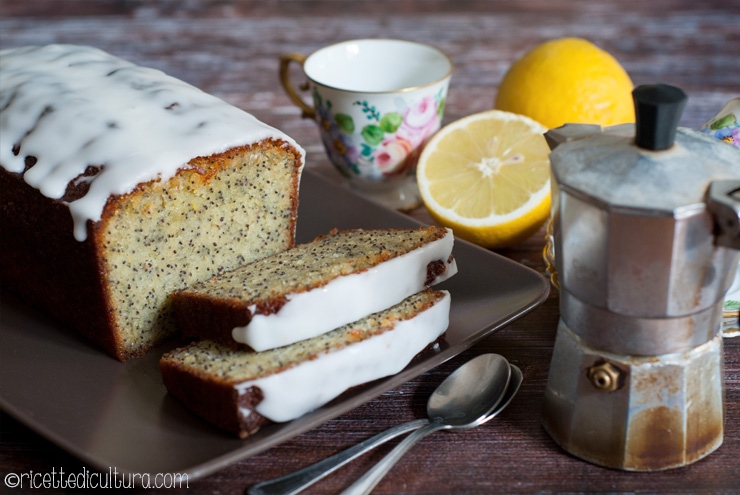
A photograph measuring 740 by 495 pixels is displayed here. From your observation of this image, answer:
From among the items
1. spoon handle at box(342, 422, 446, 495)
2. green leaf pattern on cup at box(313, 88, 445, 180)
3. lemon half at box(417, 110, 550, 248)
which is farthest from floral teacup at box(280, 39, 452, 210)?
spoon handle at box(342, 422, 446, 495)

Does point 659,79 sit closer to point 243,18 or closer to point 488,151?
point 488,151

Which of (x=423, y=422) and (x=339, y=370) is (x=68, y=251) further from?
(x=423, y=422)

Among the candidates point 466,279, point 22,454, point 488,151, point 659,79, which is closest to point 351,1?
point 659,79

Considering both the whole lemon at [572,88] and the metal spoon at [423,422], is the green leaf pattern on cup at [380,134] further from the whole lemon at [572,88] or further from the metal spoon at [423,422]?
the metal spoon at [423,422]

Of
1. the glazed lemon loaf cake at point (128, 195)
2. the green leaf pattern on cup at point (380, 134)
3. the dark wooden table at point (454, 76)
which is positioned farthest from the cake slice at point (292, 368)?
the green leaf pattern on cup at point (380, 134)

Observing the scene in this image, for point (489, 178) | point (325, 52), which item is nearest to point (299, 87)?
point (325, 52)

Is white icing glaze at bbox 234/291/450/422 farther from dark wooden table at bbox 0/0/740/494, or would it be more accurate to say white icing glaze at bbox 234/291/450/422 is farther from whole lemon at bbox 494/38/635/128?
whole lemon at bbox 494/38/635/128
